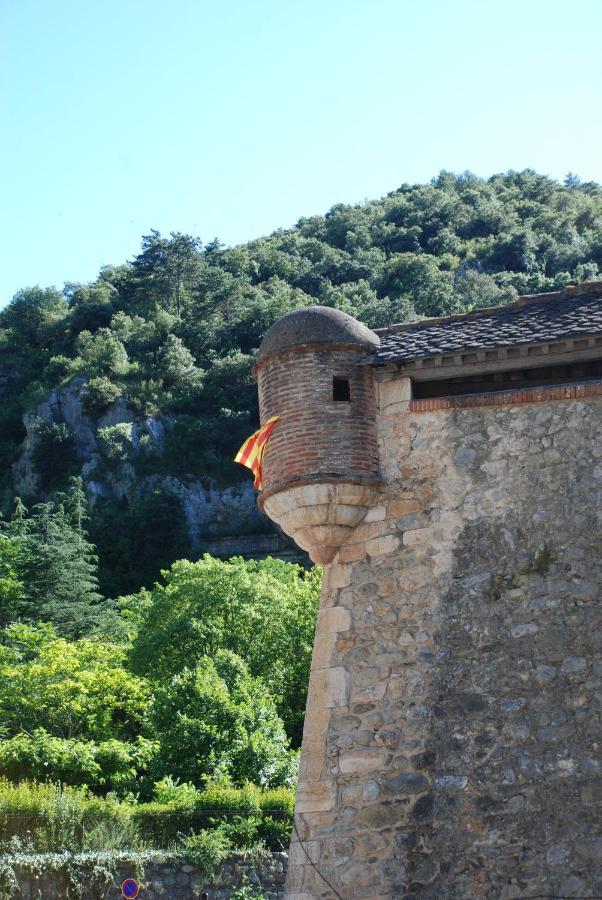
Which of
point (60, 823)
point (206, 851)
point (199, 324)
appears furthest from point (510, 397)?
Result: point (199, 324)

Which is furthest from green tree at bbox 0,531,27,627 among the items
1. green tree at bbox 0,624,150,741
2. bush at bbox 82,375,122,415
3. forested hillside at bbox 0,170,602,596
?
bush at bbox 82,375,122,415

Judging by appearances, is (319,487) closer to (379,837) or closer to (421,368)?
(421,368)

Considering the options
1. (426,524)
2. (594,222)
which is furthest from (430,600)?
(594,222)

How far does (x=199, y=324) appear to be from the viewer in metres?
100

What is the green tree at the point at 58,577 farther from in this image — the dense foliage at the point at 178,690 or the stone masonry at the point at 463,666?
the stone masonry at the point at 463,666

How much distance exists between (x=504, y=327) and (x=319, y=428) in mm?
2392

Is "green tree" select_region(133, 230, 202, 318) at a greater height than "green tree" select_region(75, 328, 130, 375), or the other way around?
"green tree" select_region(133, 230, 202, 318)

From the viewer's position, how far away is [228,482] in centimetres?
7988

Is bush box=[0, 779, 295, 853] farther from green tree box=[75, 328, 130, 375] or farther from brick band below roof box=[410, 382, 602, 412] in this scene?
green tree box=[75, 328, 130, 375]

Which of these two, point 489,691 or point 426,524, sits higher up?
point 426,524

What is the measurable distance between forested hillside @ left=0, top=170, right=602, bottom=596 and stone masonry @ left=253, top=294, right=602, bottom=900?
52837 millimetres

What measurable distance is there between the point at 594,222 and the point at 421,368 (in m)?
108

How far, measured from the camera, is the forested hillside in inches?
3120

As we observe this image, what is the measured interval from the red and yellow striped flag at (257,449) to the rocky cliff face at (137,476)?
5505 centimetres
